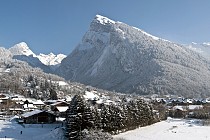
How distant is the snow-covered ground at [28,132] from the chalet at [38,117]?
200 inches

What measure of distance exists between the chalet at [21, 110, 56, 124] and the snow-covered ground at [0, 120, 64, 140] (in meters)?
5.08

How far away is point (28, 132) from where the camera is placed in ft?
210

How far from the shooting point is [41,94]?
169 meters

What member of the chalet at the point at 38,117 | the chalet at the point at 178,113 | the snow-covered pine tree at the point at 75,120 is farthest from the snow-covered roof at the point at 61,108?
the snow-covered pine tree at the point at 75,120

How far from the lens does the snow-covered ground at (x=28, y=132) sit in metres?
59.3

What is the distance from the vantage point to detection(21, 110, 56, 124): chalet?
77125 mm

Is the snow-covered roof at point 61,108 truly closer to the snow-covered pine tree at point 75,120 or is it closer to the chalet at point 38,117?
the chalet at point 38,117

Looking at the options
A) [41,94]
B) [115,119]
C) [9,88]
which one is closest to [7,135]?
[115,119]

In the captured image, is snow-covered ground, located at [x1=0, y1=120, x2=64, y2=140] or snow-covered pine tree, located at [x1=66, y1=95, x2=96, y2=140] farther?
snow-covered ground, located at [x1=0, y1=120, x2=64, y2=140]

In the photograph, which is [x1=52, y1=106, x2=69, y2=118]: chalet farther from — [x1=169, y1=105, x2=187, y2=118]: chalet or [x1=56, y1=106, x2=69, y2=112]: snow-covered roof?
[x1=169, y1=105, x2=187, y2=118]: chalet

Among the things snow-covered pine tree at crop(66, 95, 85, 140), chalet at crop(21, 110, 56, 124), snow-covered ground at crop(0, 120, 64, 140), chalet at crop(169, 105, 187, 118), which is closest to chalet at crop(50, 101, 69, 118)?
chalet at crop(21, 110, 56, 124)

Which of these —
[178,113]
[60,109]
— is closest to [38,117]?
[60,109]

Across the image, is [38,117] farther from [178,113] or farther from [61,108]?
[178,113]

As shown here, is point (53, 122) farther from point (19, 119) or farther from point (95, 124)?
point (95, 124)
